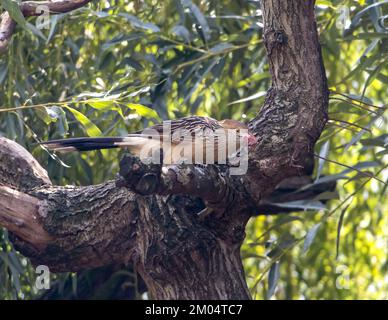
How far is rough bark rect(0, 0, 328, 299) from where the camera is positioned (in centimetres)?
293

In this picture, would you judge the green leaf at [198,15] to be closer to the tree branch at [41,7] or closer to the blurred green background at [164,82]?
the blurred green background at [164,82]

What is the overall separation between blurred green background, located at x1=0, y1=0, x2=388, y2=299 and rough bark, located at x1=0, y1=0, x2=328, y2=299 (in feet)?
1.18

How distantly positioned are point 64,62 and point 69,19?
9.4 inches

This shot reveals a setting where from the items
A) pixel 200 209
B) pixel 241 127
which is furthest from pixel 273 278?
pixel 241 127

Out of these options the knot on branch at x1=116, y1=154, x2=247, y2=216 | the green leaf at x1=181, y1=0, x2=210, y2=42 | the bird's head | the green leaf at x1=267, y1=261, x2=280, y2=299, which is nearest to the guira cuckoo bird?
the bird's head

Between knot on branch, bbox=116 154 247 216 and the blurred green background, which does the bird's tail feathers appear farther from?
knot on branch, bbox=116 154 247 216

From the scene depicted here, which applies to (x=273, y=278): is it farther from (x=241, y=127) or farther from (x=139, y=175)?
(x=139, y=175)

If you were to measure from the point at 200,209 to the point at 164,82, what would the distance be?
93 cm

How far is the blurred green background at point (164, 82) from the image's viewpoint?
3.51 meters

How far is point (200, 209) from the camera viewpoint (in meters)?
3.03

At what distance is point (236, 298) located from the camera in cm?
293
